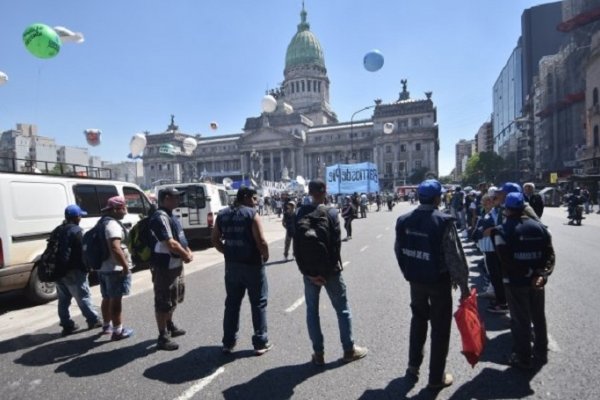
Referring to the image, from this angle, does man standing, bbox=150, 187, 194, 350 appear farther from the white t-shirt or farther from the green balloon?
the green balloon

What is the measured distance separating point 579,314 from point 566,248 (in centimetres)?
740

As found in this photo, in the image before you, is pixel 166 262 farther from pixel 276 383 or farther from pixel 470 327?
pixel 470 327

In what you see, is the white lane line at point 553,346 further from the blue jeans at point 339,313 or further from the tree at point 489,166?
the tree at point 489,166

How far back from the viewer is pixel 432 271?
3611 millimetres

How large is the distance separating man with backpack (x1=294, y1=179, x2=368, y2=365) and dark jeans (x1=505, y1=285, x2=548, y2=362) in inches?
61.1

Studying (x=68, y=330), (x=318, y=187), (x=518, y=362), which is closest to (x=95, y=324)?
(x=68, y=330)

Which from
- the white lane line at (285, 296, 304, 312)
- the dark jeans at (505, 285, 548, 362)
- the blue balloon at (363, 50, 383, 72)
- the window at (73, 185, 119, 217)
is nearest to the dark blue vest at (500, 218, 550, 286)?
the dark jeans at (505, 285, 548, 362)

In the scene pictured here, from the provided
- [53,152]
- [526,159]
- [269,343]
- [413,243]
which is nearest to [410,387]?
[413,243]

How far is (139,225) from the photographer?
5043 mm

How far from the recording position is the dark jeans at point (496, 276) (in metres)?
6.13

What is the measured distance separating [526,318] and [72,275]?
5.50 meters

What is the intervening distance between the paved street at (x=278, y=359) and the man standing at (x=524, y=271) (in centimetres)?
23

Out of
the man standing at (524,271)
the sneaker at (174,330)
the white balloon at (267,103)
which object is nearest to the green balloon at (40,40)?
the sneaker at (174,330)

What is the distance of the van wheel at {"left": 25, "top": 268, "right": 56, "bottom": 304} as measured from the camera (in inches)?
277
